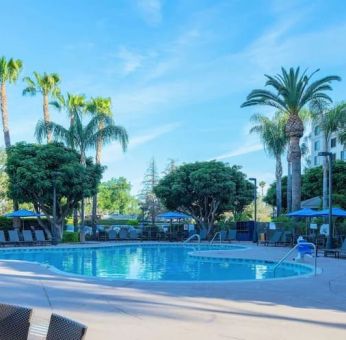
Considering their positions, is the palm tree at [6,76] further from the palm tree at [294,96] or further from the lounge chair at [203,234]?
the palm tree at [294,96]

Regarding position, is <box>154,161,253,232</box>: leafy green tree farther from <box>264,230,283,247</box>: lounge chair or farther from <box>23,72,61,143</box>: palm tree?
<box>23,72,61,143</box>: palm tree

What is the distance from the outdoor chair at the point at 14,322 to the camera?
3.90 meters

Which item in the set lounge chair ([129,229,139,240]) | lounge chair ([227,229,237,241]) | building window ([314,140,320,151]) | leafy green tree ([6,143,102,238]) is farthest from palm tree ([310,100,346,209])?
building window ([314,140,320,151])

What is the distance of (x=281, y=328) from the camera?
639 centimetres

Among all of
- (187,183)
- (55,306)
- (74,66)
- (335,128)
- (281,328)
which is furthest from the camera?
(335,128)

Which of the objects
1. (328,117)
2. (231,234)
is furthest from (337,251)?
(328,117)

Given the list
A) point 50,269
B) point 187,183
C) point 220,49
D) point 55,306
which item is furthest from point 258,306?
point 187,183

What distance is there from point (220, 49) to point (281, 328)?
22.8 meters

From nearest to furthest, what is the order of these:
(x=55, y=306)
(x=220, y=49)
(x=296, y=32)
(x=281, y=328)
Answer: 1. (x=281, y=328)
2. (x=55, y=306)
3. (x=296, y=32)
4. (x=220, y=49)

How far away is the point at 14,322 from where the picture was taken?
12.9 ft

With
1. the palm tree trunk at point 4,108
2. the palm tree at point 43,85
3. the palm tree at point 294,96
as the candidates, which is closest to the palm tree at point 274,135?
the palm tree at point 294,96

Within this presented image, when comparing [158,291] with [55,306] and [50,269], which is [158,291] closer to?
[55,306]

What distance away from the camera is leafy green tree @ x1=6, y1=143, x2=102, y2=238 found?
91.0 ft

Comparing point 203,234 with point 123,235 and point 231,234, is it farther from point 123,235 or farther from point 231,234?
point 123,235
